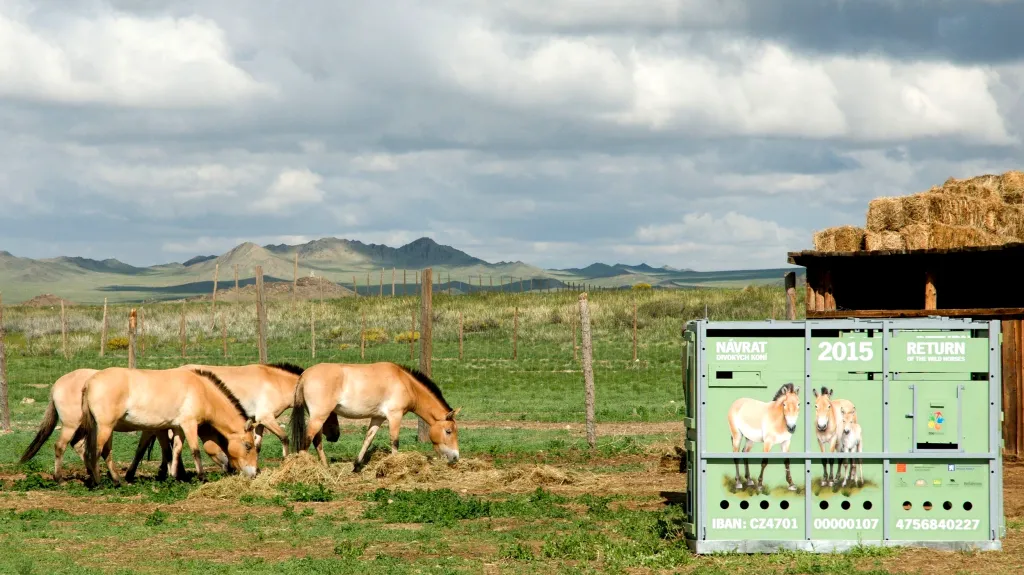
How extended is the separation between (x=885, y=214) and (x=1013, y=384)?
4536mm

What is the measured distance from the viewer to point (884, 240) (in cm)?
2116

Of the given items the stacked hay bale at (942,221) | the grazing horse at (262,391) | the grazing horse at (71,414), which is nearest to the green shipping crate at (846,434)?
the stacked hay bale at (942,221)

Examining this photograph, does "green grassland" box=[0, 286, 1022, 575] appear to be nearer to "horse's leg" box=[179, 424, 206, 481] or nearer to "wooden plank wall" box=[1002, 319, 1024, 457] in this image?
"horse's leg" box=[179, 424, 206, 481]

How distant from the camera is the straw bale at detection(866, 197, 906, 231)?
2175cm

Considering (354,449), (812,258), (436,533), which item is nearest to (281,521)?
A: (436,533)

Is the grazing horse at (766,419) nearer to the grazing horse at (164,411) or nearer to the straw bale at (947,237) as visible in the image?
the grazing horse at (164,411)

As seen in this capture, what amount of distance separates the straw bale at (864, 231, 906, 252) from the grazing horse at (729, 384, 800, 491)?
9.77 m

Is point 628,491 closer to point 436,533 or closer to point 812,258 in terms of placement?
point 436,533

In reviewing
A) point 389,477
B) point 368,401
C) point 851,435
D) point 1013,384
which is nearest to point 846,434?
point 851,435

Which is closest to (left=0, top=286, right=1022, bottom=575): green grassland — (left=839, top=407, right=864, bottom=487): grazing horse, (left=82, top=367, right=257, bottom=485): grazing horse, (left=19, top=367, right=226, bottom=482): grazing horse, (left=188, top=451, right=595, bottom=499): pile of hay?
(left=188, top=451, right=595, bottom=499): pile of hay

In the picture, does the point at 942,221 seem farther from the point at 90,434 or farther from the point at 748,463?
the point at 90,434

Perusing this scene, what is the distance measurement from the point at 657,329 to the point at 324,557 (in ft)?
155

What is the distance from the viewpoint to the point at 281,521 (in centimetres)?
1465

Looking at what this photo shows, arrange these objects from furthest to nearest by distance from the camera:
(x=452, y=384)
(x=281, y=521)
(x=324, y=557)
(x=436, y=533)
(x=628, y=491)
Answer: (x=452, y=384) → (x=628, y=491) → (x=281, y=521) → (x=436, y=533) → (x=324, y=557)
